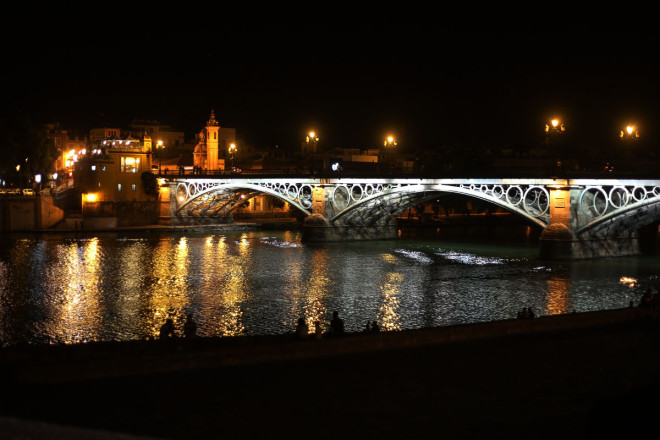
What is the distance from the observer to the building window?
8044 cm

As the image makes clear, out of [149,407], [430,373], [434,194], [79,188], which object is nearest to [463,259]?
[434,194]

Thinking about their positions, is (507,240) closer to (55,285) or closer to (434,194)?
(434,194)

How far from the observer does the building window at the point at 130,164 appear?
80438 mm

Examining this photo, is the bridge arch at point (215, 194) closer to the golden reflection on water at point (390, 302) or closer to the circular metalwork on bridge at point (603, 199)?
the circular metalwork on bridge at point (603, 199)

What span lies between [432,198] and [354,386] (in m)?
48.6

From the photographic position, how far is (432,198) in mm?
61000

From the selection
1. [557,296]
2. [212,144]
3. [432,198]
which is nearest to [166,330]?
[557,296]

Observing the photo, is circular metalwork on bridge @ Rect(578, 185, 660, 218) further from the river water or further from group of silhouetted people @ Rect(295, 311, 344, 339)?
group of silhouetted people @ Rect(295, 311, 344, 339)

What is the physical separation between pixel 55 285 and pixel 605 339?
96.2 ft

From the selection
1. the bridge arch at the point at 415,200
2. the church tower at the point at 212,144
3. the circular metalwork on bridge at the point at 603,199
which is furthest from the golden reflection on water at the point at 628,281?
the church tower at the point at 212,144

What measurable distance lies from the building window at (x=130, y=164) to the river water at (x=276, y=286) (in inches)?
876

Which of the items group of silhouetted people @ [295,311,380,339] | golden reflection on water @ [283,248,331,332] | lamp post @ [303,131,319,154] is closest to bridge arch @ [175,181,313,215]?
golden reflection on water @ [283,248,331,332]

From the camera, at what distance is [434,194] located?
196 ft

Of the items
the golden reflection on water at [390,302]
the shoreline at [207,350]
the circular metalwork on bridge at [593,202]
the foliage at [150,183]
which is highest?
the foliage at [150,183]
